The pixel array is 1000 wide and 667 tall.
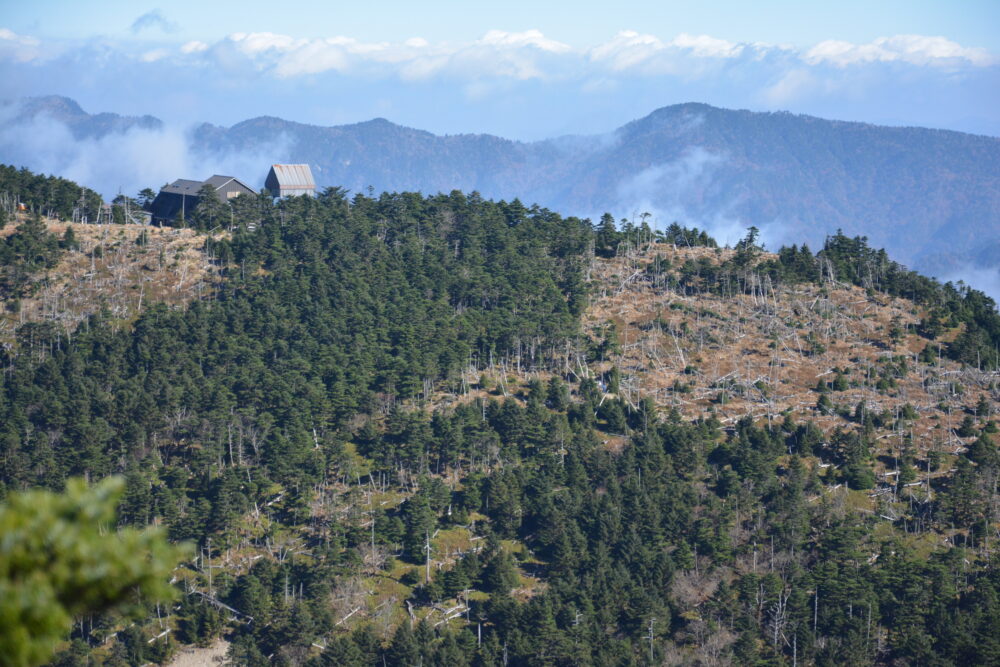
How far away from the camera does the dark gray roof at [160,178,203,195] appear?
14575 centimetres

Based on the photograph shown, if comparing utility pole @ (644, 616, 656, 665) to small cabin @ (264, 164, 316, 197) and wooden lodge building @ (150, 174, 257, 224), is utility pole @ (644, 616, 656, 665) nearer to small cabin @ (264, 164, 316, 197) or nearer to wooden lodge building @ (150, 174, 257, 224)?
wooden lodge building @ (150, 174, 257, 224)

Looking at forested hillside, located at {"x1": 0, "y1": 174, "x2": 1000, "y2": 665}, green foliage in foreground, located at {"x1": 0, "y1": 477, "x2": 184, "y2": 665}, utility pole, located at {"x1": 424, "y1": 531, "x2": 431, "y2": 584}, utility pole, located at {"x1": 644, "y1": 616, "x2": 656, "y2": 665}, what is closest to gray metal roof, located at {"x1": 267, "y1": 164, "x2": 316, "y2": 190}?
forested hillside, located at {"x1": 0, "y1": 174, "x2": 1000, "y2": 665}

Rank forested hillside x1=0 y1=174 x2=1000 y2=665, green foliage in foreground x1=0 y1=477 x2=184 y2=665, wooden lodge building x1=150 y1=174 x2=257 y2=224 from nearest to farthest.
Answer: green foliage in foreground x1=0 y1=477 x2=184 y2=665
forested hillside x1=0 y1=174 x2=1000 y2=665
wooden lodge building x1=150 y1=174 x2=257 y2=224

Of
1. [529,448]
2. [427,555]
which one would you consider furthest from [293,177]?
[427,555]

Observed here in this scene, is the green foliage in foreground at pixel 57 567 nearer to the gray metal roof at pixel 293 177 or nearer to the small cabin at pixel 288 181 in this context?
the small cabin at pixel 288 181

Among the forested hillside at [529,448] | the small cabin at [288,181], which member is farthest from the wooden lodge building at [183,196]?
the forested hillside at [529,448]

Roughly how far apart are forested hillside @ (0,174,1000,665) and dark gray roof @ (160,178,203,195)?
10.3 metres

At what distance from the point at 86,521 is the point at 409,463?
77624mm

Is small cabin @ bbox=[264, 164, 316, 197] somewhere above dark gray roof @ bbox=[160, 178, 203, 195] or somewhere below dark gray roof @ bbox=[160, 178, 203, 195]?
above

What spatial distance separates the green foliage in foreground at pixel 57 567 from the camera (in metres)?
22.6

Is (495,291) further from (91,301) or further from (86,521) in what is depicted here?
(86,521)

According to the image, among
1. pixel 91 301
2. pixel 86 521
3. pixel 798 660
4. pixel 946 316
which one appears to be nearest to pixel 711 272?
pixel 946 316

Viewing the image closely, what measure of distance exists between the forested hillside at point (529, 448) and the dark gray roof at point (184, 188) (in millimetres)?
10292

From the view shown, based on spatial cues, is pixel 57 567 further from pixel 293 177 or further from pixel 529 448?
pixel 293 177
